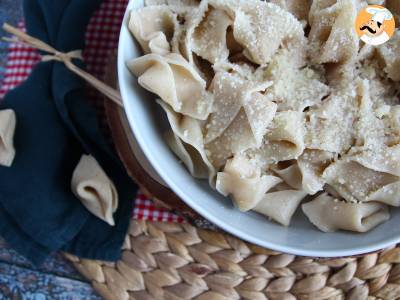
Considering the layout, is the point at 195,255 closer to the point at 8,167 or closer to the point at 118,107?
the point at 118,107

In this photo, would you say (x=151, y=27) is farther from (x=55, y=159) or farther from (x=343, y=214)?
(x=343, y=214)

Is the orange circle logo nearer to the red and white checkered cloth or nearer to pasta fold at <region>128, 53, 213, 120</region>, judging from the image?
pasta fold at <region>128, 53, 213, 120</region>

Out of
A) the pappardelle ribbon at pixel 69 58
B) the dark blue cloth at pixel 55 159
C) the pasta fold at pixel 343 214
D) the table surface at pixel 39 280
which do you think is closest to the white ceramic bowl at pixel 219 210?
the pasta fold at pixel 343 214

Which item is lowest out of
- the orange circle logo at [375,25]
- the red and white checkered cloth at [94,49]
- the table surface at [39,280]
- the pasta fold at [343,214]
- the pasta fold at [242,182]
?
the table surface at [39,280]

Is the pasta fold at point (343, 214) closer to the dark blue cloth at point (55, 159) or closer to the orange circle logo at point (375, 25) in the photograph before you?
the orange circle logo at point (375, 25)

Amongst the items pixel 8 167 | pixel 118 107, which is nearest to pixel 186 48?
Answer: pixel 118 107

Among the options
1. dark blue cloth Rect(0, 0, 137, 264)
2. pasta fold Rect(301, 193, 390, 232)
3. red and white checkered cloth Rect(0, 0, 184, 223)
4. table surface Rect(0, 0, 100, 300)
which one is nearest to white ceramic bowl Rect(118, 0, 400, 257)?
pasta fold Rect(301, 193, 390, 232)
